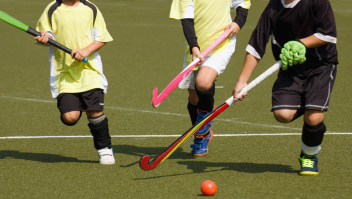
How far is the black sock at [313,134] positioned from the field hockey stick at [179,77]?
3.52 ft

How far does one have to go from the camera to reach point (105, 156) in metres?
4.44

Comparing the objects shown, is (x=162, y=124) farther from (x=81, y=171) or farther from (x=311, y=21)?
(x=311, y=21)

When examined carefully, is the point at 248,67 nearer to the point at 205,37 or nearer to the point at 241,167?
the point at 205,37

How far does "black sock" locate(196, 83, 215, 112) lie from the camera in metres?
4.56

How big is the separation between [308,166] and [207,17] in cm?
158

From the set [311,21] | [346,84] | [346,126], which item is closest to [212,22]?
[311,21]

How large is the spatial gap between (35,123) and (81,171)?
1970 mm

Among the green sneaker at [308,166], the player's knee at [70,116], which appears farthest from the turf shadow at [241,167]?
the player's knee at [70,116]

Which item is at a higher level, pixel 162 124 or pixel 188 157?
pixel 188 157

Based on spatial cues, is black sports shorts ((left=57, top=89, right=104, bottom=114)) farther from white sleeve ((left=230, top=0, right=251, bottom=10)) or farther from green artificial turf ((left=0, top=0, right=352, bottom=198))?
white sleeve ((left=230, top=0, right=251, bottom=10))

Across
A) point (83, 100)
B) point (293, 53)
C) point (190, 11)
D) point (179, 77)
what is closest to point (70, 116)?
point (83, 100)

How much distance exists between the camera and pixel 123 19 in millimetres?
16891

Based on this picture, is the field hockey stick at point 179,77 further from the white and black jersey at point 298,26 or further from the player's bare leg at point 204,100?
the white and black jersey at point 298,26

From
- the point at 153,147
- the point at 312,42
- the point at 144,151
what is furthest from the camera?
the point at 153,147
